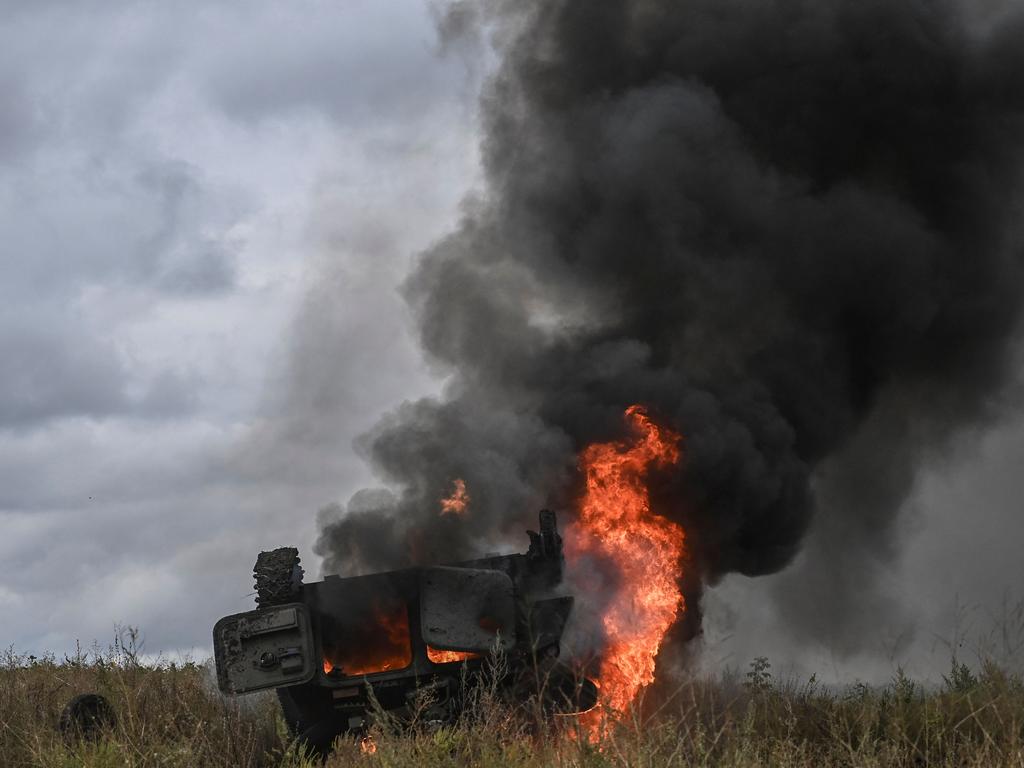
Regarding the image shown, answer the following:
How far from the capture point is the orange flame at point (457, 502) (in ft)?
52.4

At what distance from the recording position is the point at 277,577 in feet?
42.5

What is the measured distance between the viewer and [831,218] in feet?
73.9

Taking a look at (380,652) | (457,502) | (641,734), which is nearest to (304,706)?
(380,652)

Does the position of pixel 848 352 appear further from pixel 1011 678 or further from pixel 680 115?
pixel 1011 678

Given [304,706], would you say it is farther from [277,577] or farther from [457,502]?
[457,502]

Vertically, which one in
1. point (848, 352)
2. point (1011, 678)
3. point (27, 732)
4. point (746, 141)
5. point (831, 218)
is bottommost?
point (1011, 678)

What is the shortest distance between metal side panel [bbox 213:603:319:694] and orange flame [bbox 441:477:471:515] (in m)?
3.54

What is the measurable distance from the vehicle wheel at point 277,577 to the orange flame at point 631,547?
147 inches

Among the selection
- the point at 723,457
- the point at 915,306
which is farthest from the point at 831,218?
the point at 723,457

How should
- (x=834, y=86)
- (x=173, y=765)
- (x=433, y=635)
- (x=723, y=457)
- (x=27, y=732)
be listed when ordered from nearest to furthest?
(x=173, y=765) → (x=27, y=732) → (x=433, y=635) → (x=723, y=457) → (x=834, y=86)

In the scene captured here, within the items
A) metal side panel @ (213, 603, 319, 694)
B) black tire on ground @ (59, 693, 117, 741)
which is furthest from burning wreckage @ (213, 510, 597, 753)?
black tire on ground @ (59, 693, 117, 741)

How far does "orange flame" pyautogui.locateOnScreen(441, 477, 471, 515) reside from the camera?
628 inches

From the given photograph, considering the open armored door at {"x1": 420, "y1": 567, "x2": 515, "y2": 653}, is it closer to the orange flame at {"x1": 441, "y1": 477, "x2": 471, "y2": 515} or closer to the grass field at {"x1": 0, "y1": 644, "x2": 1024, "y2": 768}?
the grass field at {"x1": 0, "y1": 644, "x2": 1024, "y2": 768}

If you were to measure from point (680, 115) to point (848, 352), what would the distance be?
18.4 ft
